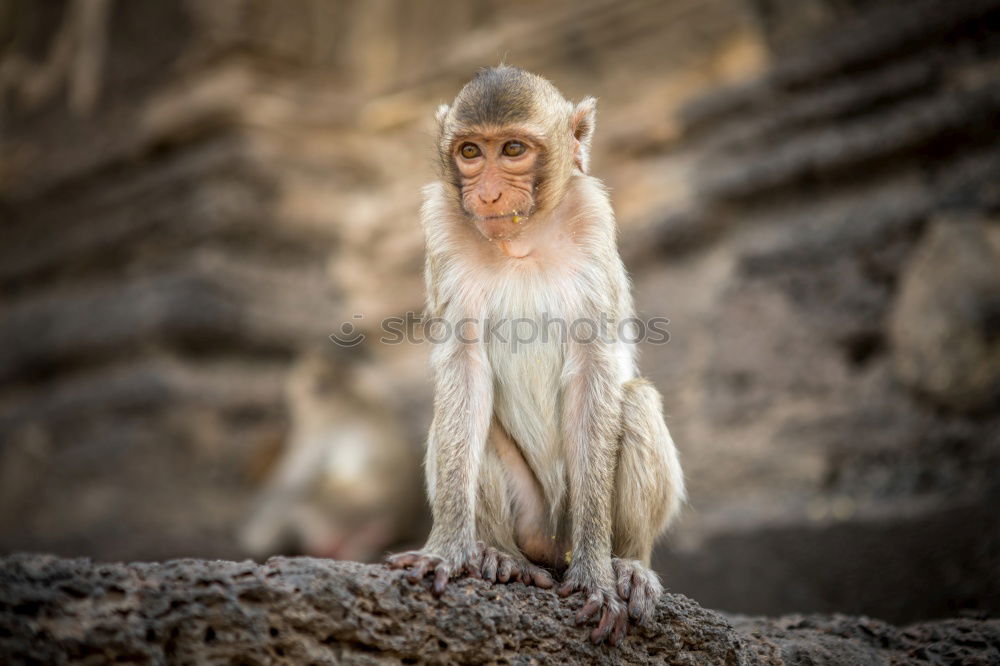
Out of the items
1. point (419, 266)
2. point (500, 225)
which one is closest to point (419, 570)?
point (500, 225)

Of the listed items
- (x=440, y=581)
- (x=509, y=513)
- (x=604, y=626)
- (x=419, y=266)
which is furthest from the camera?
(x=419, y=266)

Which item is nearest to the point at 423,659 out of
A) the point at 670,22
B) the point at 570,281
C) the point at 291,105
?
the point at 570,281

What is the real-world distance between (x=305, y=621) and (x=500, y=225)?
1.60m

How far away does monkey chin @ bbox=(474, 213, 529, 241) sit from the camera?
3568mm

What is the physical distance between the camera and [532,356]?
3656mm

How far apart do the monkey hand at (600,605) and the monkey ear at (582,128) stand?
1.61 metres

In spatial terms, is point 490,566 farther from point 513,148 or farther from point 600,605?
point 513,148

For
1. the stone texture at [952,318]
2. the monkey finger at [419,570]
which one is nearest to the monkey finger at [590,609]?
the monkey finger at [419,570]

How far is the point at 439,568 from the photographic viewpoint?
9.46 ft

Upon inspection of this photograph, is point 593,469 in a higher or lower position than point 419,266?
lower

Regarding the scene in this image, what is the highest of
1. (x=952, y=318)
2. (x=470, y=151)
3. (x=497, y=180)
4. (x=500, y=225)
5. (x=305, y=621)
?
(x=952, y=318)

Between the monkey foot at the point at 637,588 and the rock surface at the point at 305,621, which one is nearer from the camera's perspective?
the rock surface at the point at 305,621

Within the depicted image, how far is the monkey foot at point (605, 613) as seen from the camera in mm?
2928

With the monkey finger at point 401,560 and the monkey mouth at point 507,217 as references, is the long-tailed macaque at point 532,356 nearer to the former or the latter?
the monkey mouth at point 507,217
